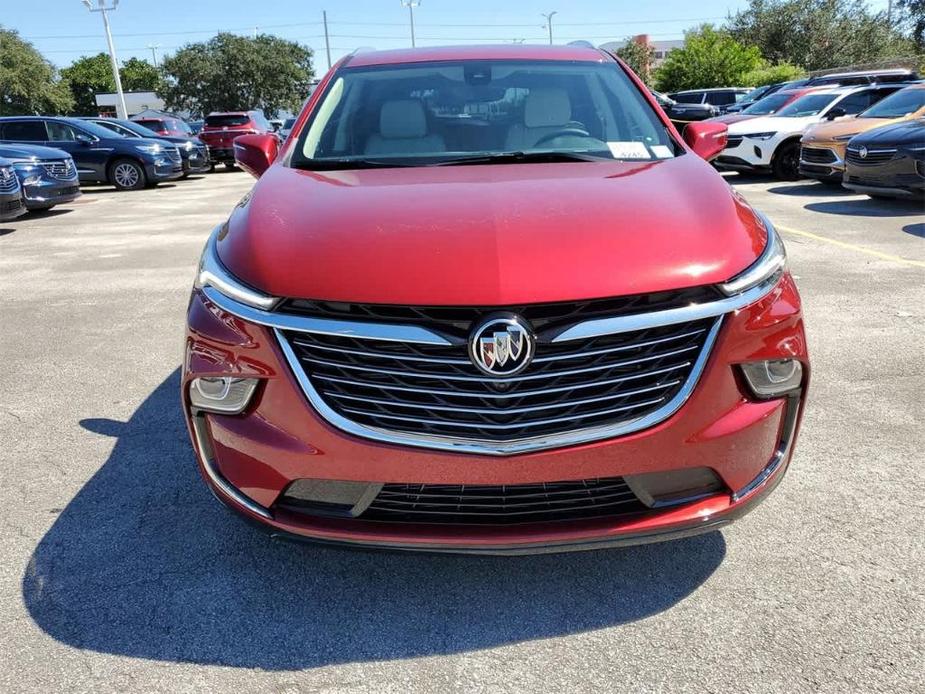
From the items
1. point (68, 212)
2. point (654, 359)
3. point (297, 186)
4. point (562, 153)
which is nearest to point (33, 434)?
point (297, 186)

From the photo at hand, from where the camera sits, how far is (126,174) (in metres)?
17.8

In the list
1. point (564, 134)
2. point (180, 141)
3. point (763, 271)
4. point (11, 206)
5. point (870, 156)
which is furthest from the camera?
point (180, 141)

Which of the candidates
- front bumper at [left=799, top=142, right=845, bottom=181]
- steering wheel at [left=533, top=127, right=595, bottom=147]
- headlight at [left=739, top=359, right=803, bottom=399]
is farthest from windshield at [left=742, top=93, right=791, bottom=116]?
headlight at [left=739, top=359, right=803, bottom=399]

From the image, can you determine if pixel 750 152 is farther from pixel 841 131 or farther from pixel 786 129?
pixel 841 131

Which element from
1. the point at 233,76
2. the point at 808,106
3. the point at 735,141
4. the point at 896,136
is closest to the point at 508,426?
the point at 896,136

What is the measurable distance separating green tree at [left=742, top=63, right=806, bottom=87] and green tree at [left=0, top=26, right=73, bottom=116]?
1661 inches

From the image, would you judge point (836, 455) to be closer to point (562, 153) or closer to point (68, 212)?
point (562, 153)

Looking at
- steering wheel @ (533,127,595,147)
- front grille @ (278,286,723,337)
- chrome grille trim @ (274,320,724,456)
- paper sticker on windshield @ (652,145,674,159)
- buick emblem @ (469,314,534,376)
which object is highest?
steering wheel @ (533,127,595,147)

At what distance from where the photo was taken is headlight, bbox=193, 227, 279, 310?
2213 mm

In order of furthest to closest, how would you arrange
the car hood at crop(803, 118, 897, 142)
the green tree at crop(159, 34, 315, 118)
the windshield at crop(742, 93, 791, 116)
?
the green tree at crop(159, 34, 315, 118), the windshield at crop(742, 93, 791, 116), the car hood at crop(803, 118, 897, 142)

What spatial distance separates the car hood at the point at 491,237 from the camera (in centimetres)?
212

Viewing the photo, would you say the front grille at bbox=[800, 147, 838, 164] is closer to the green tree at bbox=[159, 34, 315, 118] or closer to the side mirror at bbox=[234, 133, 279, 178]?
the side mirror at bbox=[234, 133, 279, 178]

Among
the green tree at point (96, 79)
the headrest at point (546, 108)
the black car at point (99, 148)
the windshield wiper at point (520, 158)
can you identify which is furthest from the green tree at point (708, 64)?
the green tree at point (96, 79)

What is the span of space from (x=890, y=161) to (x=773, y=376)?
8.97 meters
